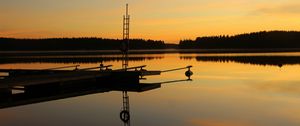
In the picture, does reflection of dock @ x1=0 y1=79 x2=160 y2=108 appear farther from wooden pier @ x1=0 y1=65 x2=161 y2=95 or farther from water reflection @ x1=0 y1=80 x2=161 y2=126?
wooden pier @ x1=0 y1=65 x2=161 y2=95

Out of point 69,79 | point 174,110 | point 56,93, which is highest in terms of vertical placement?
point 69,79

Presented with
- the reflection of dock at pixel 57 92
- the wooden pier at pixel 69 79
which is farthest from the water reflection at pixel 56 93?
the wooden pier at pixel 69 79

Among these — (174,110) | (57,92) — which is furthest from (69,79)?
(174,110)

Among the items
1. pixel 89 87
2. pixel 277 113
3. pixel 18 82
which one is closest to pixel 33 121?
pixel 89 87

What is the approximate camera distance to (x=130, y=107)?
21.5 metres

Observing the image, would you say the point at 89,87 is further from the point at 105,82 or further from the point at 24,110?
the point at 24,110

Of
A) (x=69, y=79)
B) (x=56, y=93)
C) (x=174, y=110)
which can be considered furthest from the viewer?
(x=174, y=110)

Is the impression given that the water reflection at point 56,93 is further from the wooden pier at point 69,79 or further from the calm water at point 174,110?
the calm water at point 174,110

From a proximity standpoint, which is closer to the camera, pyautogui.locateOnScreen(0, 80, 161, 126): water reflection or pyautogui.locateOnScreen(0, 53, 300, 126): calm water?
pyautogui.locateOnScreen(0, 80, 161, 126): water reflection

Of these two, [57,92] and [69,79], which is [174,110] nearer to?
[69,79]

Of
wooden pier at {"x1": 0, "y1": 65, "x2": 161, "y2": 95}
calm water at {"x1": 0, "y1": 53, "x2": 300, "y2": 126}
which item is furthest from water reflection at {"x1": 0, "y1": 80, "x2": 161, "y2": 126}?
calm water at {"x1": 0, "y1": 53, "x2": 300, "y2": 126}

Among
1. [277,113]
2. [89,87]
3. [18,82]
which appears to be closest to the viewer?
[18,82]

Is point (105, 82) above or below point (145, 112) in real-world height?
above

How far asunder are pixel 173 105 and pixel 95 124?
20.4ft
